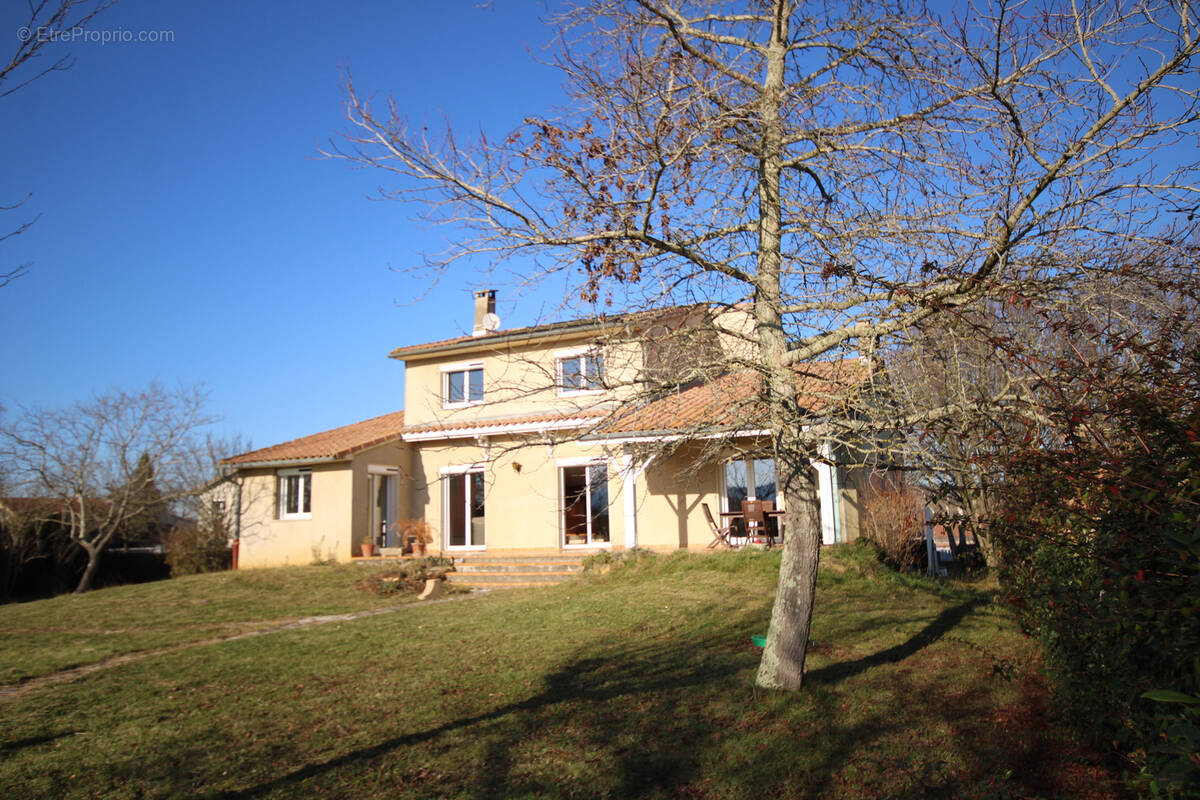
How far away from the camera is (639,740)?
579cm

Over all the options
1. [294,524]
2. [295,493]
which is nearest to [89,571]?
[294,524]

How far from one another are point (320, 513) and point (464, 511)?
386 cm

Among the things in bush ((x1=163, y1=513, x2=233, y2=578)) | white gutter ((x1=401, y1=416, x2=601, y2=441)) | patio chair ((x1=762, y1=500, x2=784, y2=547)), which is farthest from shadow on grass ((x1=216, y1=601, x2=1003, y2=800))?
bush ((x1=163, y1=513, x2=233, y2=578))

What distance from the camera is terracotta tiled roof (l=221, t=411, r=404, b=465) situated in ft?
65.0

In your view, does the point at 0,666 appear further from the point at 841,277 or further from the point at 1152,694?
the point at 1152,694

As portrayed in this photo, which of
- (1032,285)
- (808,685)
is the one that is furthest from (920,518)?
(1032,285)

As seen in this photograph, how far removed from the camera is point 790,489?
654 cm

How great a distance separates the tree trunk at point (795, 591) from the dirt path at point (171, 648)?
789 cm

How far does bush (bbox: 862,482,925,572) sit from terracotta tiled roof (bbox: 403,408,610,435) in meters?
6.58

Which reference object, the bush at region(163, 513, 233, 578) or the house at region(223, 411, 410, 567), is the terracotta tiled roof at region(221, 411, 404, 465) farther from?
the bush at region(163, 513, 233, 578)

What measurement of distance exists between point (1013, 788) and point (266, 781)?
16.2 ft

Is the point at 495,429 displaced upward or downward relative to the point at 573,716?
upward

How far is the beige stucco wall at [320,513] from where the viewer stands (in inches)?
778

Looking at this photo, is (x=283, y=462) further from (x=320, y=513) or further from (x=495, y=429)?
(x=495, y=429)
